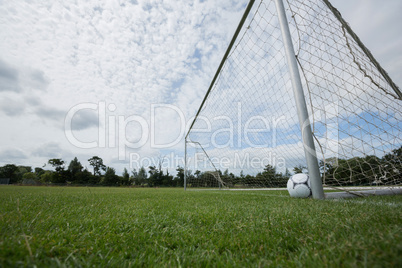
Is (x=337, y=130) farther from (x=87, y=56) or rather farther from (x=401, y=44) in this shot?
(x=87, y=56)

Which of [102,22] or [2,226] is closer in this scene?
[2,226]

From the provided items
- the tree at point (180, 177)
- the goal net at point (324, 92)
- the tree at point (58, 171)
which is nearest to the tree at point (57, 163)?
the tree at point (58, 171)

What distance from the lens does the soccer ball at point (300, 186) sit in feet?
10.5

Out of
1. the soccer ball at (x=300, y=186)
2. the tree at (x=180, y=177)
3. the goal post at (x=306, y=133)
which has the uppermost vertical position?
the goal post at (x=306, y=133)

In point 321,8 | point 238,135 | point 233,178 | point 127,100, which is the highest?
point 127,100

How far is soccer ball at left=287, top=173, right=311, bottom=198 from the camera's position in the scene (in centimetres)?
321

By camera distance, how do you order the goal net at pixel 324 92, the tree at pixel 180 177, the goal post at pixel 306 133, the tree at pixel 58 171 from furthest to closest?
the tree at pixel 58 171
the tree at pixel 180 177
the goal net at pixel 324 92
the goal post at pixel 306 133

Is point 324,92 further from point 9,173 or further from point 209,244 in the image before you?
point 9,173

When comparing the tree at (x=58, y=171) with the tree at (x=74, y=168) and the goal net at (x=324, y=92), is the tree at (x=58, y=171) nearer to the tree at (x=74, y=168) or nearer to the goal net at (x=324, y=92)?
the tree at (x=74, y=168)

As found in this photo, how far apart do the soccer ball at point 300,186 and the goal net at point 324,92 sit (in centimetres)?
30

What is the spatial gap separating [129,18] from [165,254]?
28.1 ft

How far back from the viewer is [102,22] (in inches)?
282

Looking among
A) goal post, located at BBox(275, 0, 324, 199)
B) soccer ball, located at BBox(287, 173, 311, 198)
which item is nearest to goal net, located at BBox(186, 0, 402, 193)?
goal post, located at BBox(275, 0, 324, 199)

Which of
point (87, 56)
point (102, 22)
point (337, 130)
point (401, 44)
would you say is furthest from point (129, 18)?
point (401, 44)
